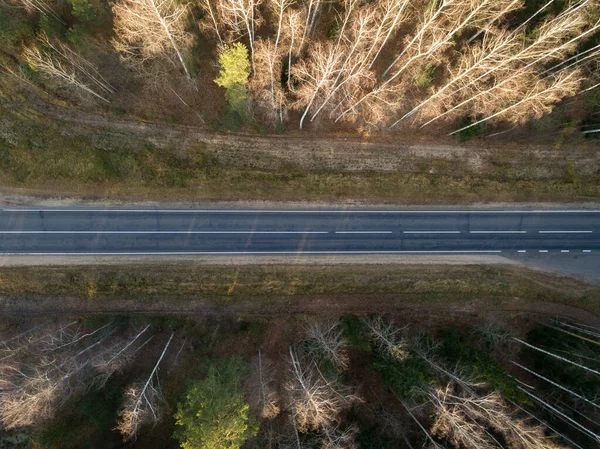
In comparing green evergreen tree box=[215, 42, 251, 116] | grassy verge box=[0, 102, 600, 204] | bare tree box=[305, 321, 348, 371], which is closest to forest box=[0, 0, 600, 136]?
green evergreen tree box=[215, 42, 251, 116]

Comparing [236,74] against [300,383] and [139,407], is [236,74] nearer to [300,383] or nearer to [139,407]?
[300,383]

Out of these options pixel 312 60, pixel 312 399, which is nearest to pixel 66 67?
pixel 312 60

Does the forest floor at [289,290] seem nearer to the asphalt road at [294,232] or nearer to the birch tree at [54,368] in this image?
the asphalt road at [294,232]

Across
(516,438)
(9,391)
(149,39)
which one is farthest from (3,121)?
(516,438)

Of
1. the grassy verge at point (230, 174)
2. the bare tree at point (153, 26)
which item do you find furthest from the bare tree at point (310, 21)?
the grassy verge at point (230, 174)

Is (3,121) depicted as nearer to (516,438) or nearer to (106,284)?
(106,284)
